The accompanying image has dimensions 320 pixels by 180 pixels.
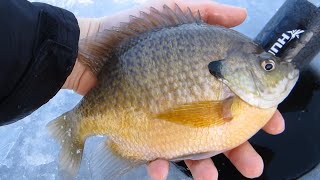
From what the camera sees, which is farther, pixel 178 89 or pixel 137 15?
pixel 137 15

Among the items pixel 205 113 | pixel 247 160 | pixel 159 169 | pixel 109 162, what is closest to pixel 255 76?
pixel 205 113

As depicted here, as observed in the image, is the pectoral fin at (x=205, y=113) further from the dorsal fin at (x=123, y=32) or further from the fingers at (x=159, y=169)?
the dorsal fin at (x=123, y=32)

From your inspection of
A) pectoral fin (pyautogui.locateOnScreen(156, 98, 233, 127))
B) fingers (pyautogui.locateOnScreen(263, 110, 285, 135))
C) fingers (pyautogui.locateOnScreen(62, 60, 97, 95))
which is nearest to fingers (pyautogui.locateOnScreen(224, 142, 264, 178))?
fingers (pyautogui.locateOnScreen(263, 110, 285, 135))

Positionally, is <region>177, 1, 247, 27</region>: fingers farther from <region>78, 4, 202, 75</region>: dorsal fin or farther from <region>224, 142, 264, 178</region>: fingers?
<region>224, 142, 264, 178</region>: fingers

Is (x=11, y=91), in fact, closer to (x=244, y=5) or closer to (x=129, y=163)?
(x=129, y=163)

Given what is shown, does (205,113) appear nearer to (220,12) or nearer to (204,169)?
(204,169)
